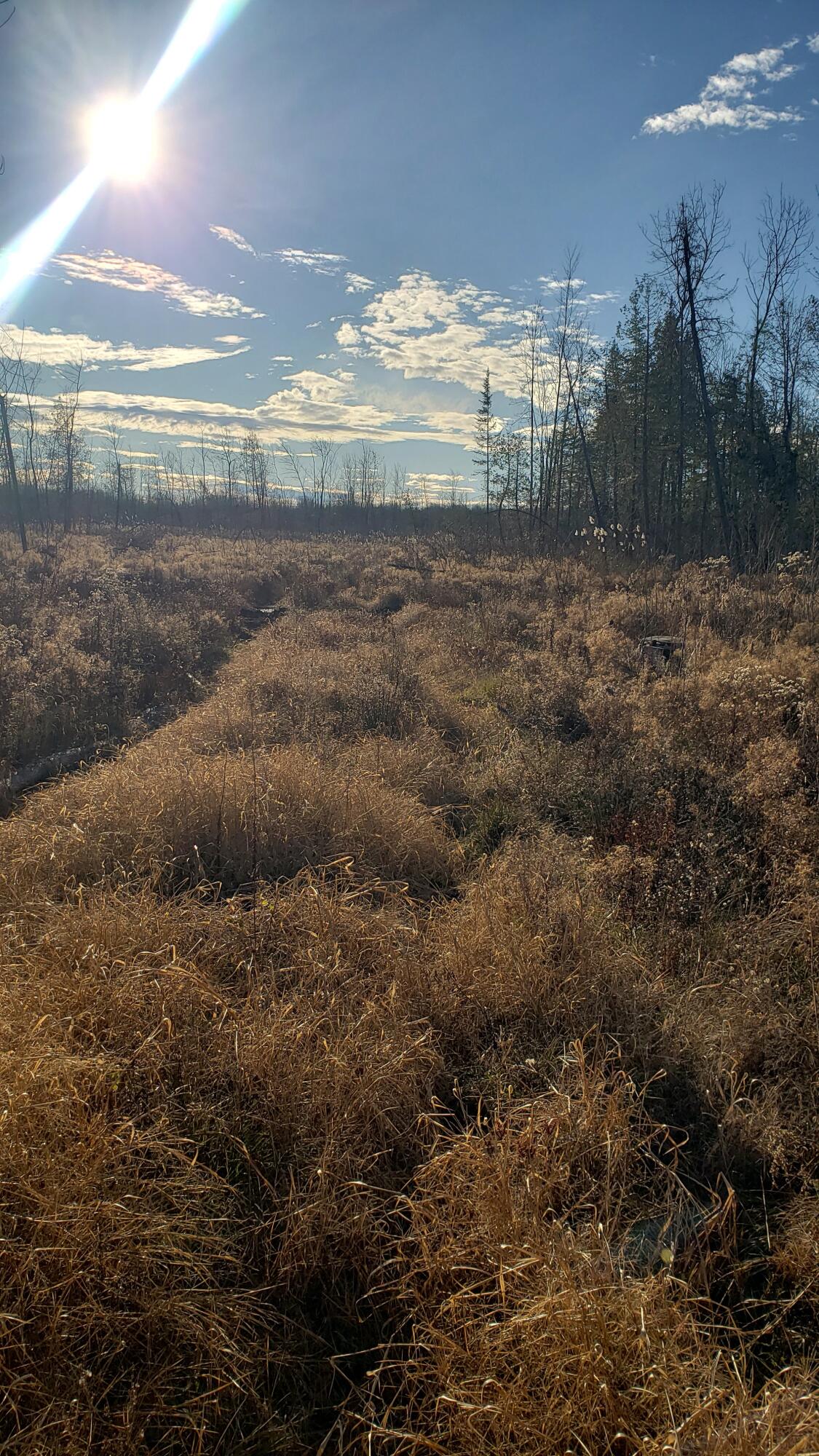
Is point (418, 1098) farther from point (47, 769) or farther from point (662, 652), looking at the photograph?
point (662, 652)

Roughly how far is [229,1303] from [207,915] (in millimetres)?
1943

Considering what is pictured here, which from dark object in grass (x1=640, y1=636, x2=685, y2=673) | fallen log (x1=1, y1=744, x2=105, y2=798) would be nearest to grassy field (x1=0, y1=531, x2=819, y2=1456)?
fallen log (x1=1, y1=744, x2=105, y2=798)

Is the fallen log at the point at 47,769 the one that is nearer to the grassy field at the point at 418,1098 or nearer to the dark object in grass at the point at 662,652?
the grassy field at the point at 418,1098

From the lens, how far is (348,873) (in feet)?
14.3

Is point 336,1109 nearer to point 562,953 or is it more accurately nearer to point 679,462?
point 562,953

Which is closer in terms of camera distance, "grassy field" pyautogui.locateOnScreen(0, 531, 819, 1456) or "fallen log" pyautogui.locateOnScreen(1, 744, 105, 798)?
"grassy field" pyautogui.locateOnScreen(0, 531, 819, 1456)

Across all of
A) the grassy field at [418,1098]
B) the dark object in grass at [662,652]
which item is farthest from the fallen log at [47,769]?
Result: the dark object in grass at [662,652]

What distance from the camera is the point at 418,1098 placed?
2826 millimetres

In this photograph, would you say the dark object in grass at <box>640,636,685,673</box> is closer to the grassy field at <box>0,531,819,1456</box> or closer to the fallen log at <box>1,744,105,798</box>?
the grassy field at <box>0,531,819,1456</box>

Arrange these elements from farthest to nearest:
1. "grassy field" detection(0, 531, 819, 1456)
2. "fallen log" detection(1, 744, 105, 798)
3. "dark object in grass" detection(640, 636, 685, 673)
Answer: "dark object in grass" detection(640, 636, 685, 673)
"fallen log" detection(1, 744, 105, 798)
"grassy field" detection(0, 531, 819, 1456)

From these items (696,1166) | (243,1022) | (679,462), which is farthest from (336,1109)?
(679,462)

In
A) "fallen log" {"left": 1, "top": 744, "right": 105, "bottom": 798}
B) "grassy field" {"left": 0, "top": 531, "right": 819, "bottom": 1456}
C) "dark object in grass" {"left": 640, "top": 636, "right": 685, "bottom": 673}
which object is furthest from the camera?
"dark object in grass" {"left": 640, "top": 636, "right": 685, "bottom": 673}

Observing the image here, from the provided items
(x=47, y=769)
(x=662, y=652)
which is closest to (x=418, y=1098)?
(x=47, y=769)

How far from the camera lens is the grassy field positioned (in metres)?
1.87
